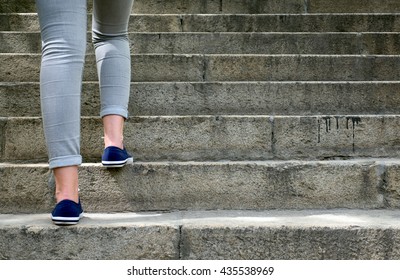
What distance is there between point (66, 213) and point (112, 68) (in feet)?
2.31

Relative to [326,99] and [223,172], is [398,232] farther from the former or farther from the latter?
[326,99]

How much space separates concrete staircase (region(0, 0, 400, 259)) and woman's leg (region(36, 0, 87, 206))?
35 cm

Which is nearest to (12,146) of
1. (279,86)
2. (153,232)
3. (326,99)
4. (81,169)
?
(81,169)

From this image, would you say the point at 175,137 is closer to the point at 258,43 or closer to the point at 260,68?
the point at 260,68

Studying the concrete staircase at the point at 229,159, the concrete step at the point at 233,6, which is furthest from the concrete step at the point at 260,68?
the concrete step at the point at 233,6

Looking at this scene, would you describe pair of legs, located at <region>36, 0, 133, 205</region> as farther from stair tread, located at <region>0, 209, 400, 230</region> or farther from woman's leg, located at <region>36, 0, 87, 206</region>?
stair tread, located at <region>0, 209, 400, 230</region>

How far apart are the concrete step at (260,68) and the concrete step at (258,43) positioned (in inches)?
21.5

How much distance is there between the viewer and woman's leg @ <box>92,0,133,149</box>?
8.15 feet

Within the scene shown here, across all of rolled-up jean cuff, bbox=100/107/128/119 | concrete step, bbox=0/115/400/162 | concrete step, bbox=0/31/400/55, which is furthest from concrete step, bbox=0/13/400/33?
rolled-up jean cuff, bbox=100/107/128/119

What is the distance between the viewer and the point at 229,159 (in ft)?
9.75

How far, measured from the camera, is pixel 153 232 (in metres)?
2.22

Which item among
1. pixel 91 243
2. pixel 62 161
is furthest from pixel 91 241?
pixel 62 161

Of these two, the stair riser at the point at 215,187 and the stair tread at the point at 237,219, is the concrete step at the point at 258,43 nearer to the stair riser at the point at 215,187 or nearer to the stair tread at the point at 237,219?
the stair riser at the point at 215,187

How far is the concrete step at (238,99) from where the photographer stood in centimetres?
348
